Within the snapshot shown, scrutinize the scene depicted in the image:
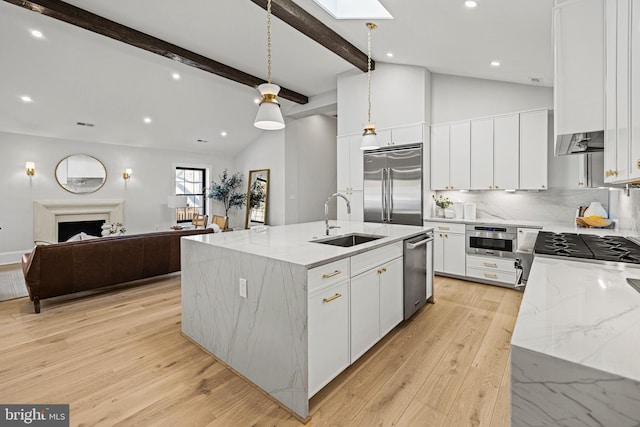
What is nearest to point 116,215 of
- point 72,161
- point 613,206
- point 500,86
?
point 72,161

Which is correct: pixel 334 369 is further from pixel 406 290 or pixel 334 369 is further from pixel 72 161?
pixel 72 161

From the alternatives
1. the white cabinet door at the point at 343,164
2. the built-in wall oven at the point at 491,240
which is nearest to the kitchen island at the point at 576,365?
the built-in wall oven at the point at 491,240

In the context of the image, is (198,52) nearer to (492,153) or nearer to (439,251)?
(492,153)

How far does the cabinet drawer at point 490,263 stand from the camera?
4098 mm

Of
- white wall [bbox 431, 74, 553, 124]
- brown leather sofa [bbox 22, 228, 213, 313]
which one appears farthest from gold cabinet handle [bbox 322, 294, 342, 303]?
white wall [bbox 431, 74, 553, 124]

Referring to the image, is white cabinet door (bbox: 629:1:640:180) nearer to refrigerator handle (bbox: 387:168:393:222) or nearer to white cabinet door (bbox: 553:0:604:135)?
white cabinet door (bbox: 553:0:604:135)

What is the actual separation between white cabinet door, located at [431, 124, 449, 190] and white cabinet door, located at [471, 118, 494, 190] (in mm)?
376

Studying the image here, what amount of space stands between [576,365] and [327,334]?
141 cm

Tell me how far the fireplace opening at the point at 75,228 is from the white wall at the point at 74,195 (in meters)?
0.48

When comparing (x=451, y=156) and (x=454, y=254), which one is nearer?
(x=454, y=254)

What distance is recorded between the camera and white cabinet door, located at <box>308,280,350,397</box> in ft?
5.91

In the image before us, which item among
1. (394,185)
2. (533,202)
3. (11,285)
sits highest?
(394,185)

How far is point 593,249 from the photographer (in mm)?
1880

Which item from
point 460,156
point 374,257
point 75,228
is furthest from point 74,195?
point 460,156
